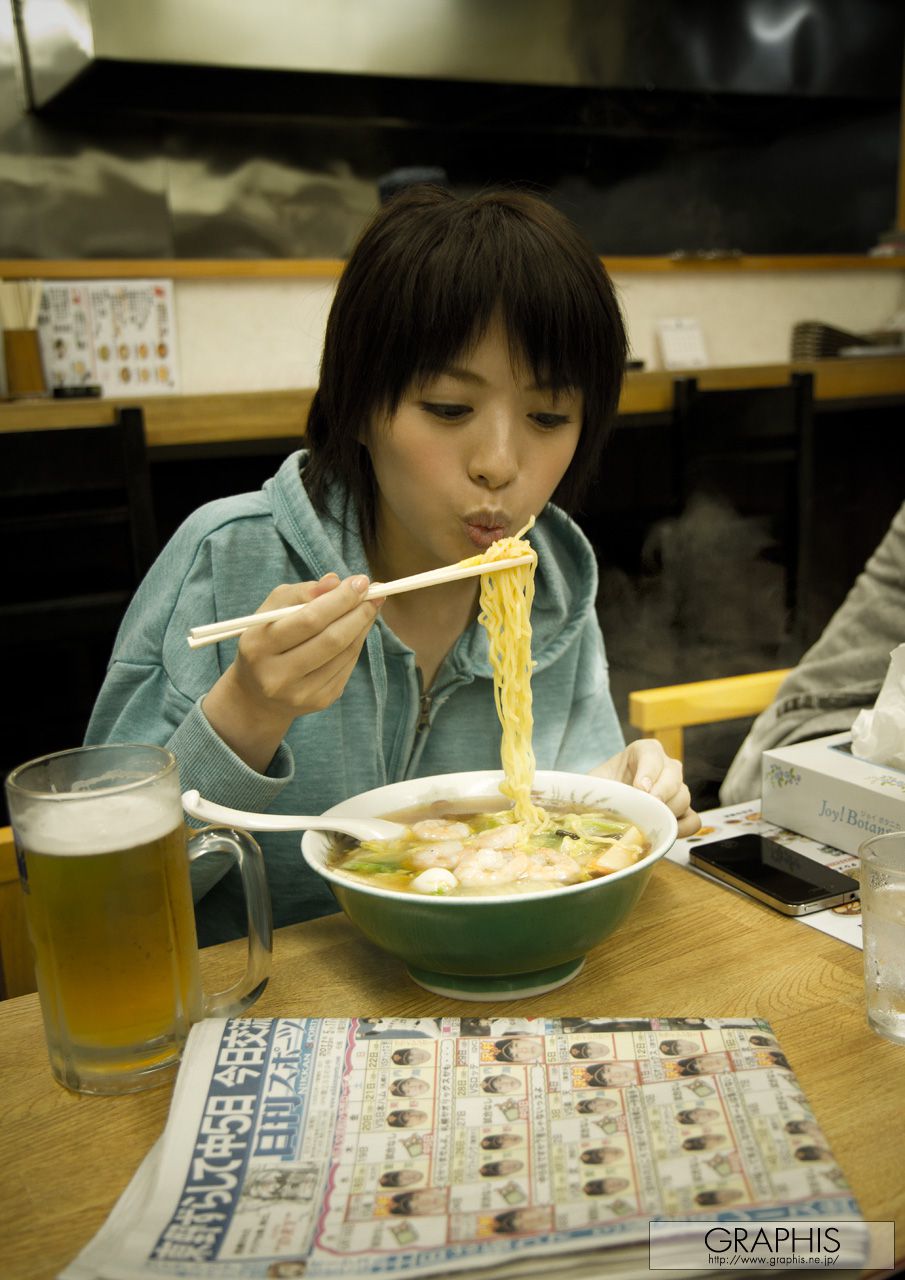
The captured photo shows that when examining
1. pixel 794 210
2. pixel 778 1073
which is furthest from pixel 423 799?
pixel 794 210

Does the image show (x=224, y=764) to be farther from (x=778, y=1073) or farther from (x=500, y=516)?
(x=778, y=1073)

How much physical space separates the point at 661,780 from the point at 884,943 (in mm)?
364

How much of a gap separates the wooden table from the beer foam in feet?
0.71

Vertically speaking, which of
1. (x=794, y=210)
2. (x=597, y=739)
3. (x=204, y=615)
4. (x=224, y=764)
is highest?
(x=794, y=210)


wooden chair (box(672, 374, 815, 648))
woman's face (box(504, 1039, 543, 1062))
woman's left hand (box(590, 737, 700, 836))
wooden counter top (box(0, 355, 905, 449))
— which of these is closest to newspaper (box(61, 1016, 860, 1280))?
woman's face (box(504, 1039, 543, 1062))

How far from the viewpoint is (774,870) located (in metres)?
1.25

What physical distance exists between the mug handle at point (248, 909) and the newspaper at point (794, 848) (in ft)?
1.77

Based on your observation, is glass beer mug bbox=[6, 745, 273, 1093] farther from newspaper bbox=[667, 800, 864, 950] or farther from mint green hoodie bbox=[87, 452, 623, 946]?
newspaper bbox=[667, 800, 864, 950]

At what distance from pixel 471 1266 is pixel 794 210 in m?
5.22

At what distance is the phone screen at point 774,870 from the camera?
119cm

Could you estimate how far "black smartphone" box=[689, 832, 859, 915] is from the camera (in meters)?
1.18

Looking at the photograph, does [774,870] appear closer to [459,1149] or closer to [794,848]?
[794,848]

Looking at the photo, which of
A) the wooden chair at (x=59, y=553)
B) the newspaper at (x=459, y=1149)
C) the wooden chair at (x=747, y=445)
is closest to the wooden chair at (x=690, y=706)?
the newspaper at (x=459, y=1149)

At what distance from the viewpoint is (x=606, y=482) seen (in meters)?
3.57
